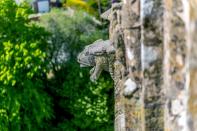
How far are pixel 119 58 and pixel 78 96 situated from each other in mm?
21317

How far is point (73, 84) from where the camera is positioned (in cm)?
2594

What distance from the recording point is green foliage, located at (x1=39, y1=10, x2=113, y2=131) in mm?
25375

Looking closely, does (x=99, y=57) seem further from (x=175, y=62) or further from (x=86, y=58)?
(x=175, y=62)

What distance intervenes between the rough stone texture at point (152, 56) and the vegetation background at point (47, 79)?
67.1 ft

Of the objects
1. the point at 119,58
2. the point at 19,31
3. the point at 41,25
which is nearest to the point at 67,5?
the point at 41,25

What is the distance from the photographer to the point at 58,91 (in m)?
26.4

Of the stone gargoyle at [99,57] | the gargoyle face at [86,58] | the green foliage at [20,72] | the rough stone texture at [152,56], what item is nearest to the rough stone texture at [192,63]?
the rough stone texture at [152,56]

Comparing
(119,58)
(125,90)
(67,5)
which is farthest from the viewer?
(67,5)

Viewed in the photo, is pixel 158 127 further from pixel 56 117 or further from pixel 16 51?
pixel 56 117

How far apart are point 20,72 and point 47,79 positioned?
7.81 ft

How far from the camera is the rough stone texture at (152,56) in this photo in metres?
3.64

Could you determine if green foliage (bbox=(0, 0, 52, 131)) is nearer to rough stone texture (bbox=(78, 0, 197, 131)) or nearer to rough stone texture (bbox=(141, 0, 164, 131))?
rough stone texture (bbox=(78, 0, 197, 131))

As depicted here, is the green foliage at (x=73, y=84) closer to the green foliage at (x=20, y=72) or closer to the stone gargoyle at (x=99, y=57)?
the green foliage at (x=20, y=72)

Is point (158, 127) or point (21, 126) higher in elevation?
point (158, 127)
